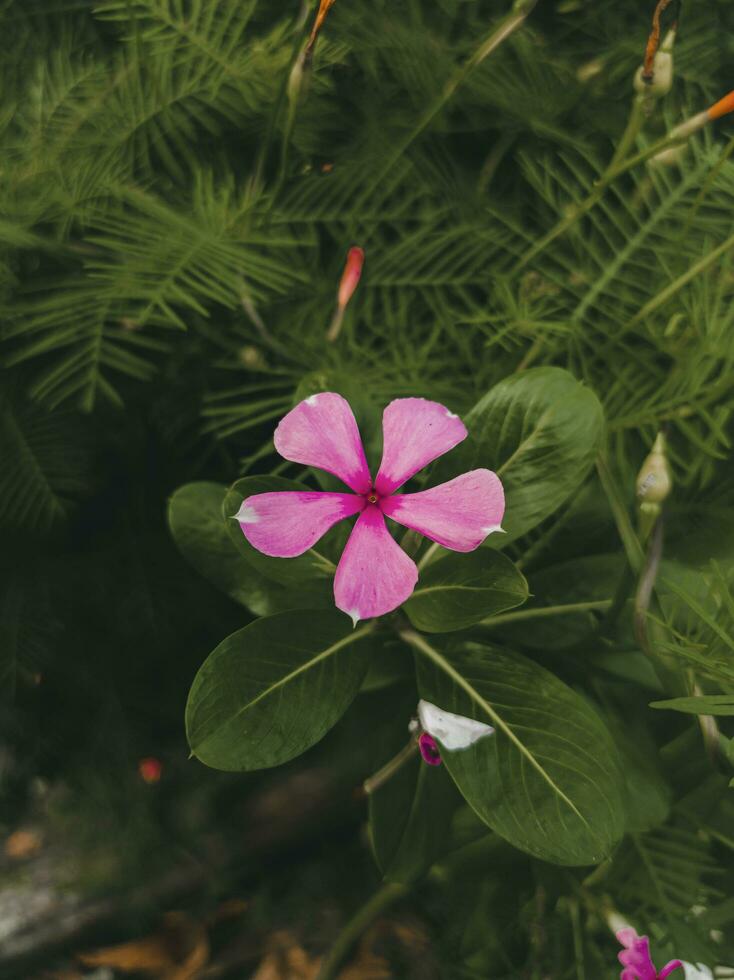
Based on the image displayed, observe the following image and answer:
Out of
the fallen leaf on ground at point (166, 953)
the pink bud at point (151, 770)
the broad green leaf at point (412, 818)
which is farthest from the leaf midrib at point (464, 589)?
the fallen leaf on ground at point (166, 953)

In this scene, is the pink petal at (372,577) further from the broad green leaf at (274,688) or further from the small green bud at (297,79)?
the small green bud at (297,79)

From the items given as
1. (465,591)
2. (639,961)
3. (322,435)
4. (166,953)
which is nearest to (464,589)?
(465,591)

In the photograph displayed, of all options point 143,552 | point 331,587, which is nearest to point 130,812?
point 143,552

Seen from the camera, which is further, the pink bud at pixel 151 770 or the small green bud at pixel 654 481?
the pink bud at pixel 151 770

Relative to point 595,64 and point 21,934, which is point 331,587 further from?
point 21,934

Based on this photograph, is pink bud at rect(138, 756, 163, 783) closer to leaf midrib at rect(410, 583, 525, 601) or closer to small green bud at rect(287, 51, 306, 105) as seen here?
leaf midrib at rect(410, 583, 525, 601)

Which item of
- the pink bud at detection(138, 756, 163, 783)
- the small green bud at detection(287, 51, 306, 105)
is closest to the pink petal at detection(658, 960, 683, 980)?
the pink bud at detection(138, 756, 163, 783)
